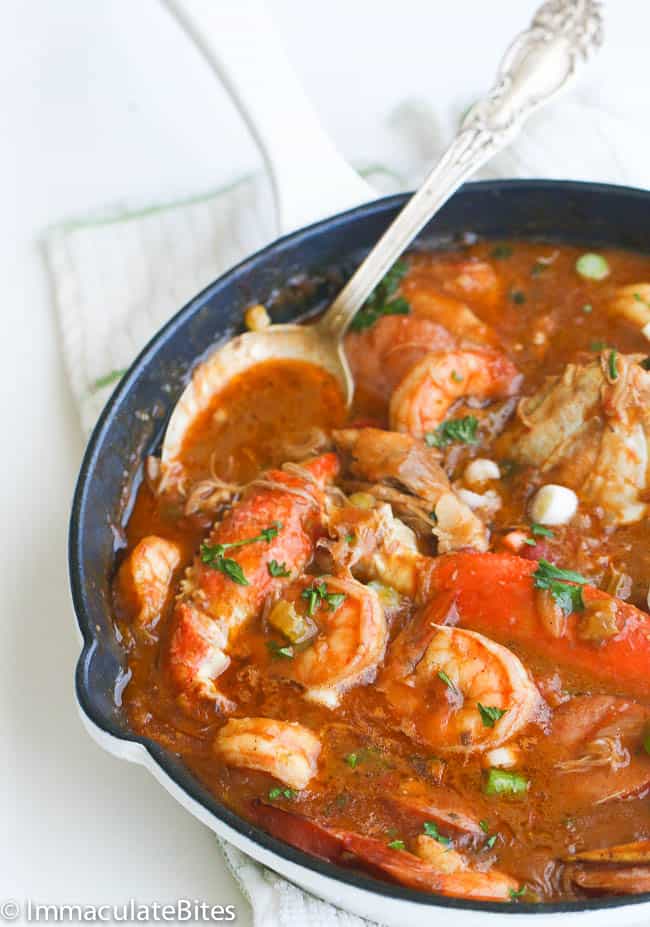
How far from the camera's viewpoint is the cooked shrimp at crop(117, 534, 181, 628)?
407cm

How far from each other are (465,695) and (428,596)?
397 millimetres

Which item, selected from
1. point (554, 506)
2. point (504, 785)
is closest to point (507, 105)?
point (554, 506)

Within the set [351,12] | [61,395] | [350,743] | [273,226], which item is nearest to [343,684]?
[350,743]

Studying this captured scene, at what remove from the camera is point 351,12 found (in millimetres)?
6246

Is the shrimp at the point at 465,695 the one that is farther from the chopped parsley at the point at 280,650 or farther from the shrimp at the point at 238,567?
the shrimp at the point at 238,567

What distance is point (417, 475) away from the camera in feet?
13.7

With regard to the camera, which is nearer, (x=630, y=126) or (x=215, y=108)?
(x=630, y=126)

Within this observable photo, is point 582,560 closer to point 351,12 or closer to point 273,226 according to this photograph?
point 273,226

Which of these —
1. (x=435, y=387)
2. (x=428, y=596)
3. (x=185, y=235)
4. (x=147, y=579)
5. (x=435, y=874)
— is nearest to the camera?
(x=435, y=874)

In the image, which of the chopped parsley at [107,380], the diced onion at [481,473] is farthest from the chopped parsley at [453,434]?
the chopped parsley at [107,380]

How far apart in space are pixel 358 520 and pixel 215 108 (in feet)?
8.93

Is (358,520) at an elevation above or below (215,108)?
below

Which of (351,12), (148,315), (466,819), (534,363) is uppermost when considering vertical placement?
(351,12)

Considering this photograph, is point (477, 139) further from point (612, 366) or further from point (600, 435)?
point (600, 435)
